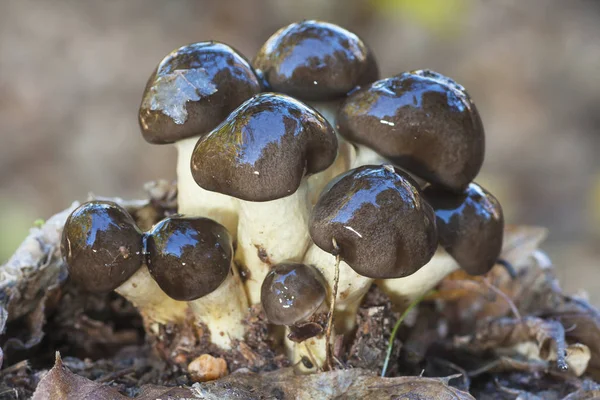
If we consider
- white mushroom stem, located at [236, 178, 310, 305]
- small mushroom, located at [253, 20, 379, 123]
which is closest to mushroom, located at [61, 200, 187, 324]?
white mushroom stem, located at [236, 178, 310, 305]

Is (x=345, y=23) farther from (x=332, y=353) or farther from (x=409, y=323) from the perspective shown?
(x=332, y=353)

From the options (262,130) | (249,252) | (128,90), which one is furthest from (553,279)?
(128,90)

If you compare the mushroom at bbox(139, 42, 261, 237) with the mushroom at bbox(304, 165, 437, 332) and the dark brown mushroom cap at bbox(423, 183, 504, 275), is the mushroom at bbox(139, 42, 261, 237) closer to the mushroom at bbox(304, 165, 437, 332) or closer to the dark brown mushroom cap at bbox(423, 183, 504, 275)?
the mushroom at bbox(304, 165, 437, 332)

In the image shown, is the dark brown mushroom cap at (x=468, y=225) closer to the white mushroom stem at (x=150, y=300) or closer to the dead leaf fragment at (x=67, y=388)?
Answer: the white mushroom stem at (x=150, y=300)

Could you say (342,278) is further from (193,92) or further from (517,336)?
(517,336)

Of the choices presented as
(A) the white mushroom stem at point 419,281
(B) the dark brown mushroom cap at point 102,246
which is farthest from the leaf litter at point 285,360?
(B) the dark brown mushroom cap at point 102,246

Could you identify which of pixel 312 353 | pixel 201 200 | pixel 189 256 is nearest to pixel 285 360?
pixel 312 353
